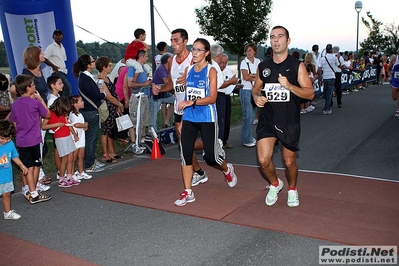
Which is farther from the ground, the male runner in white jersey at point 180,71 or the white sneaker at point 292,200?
the male runner in white jersey at point 180,71

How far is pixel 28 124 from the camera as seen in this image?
615 cm

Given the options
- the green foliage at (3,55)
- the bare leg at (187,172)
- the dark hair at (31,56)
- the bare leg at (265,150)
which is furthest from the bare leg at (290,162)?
the green foliage at (3,55)

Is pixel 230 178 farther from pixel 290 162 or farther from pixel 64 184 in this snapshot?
pixel 64 184

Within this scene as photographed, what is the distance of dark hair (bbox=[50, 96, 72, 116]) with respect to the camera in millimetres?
6750

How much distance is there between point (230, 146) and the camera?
9625mm

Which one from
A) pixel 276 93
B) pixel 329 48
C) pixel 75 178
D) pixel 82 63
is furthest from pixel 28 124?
pixel 329 48

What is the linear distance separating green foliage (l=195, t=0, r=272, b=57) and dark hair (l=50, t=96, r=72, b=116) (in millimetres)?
17205

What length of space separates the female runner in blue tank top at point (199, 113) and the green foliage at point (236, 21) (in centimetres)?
1759

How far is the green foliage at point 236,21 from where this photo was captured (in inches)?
898

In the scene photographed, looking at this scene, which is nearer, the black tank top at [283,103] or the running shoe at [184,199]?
the black tank top at [283,103]

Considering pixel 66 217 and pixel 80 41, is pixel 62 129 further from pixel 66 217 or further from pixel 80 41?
pixel 80 41

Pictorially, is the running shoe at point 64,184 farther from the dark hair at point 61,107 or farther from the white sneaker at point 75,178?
the dark hair at point 61,107

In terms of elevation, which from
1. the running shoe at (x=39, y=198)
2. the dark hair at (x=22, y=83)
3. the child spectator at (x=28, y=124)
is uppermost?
the dark hair at (x=22, y=83)

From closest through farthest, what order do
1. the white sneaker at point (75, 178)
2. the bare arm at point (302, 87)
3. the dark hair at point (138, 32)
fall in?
the bare arm at point (302, 87)
the white sneaker at point (75, 178)
the dark hair at point (138, 32)
